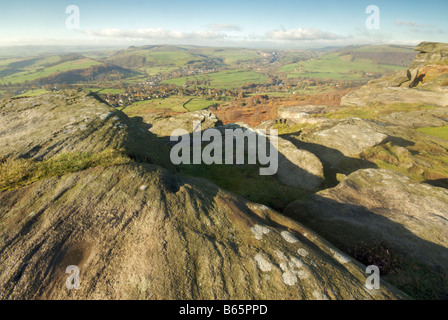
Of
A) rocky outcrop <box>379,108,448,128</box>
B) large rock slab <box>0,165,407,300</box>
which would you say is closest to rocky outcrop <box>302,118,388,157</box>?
rocky outcrop <box>379,108,448,128</box>

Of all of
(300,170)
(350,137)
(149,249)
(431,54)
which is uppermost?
(431,54)

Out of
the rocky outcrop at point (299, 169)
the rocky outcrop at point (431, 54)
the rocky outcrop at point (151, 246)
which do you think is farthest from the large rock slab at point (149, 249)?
the rocky outcrop at point (431, 54)

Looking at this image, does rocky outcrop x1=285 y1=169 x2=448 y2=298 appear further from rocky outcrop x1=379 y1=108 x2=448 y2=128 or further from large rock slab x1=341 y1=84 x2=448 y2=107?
large rock slab x1=341 y1=84 x2=448 y2=107

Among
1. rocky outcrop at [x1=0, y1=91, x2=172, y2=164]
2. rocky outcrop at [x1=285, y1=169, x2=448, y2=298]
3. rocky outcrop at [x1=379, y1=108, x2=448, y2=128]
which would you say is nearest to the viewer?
Result: rocky outcrop at [x1=285, y1=169, x2=448, y2=298]

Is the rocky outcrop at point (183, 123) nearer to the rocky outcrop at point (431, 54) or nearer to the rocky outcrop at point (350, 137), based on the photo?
the rocky outcrop at point (350, 137)

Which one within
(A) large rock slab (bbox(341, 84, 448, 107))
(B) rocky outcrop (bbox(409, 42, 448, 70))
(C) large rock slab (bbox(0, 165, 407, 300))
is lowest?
(C) large rock slab (bbox(0, 165, 407, 300))

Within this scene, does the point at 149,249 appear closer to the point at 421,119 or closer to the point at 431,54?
the point at 421,119

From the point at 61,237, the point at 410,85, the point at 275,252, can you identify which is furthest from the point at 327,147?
the point at 410,85

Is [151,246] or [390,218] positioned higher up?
[151,246]

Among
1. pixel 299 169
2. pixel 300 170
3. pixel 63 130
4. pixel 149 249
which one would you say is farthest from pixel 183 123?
pixel 149 249
